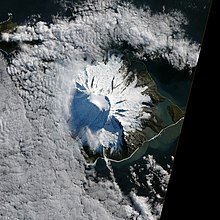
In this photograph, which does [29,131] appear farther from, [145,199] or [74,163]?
[145,199]

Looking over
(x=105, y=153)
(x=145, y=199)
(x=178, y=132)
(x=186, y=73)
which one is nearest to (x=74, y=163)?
(x=105, y=153)

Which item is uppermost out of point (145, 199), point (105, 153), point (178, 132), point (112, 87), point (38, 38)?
point (38, 38)

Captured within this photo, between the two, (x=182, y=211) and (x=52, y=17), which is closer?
(x=182, y=211)

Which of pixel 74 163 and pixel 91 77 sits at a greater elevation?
pixel 91 77

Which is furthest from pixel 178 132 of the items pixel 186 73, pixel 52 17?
pixel 52 17
